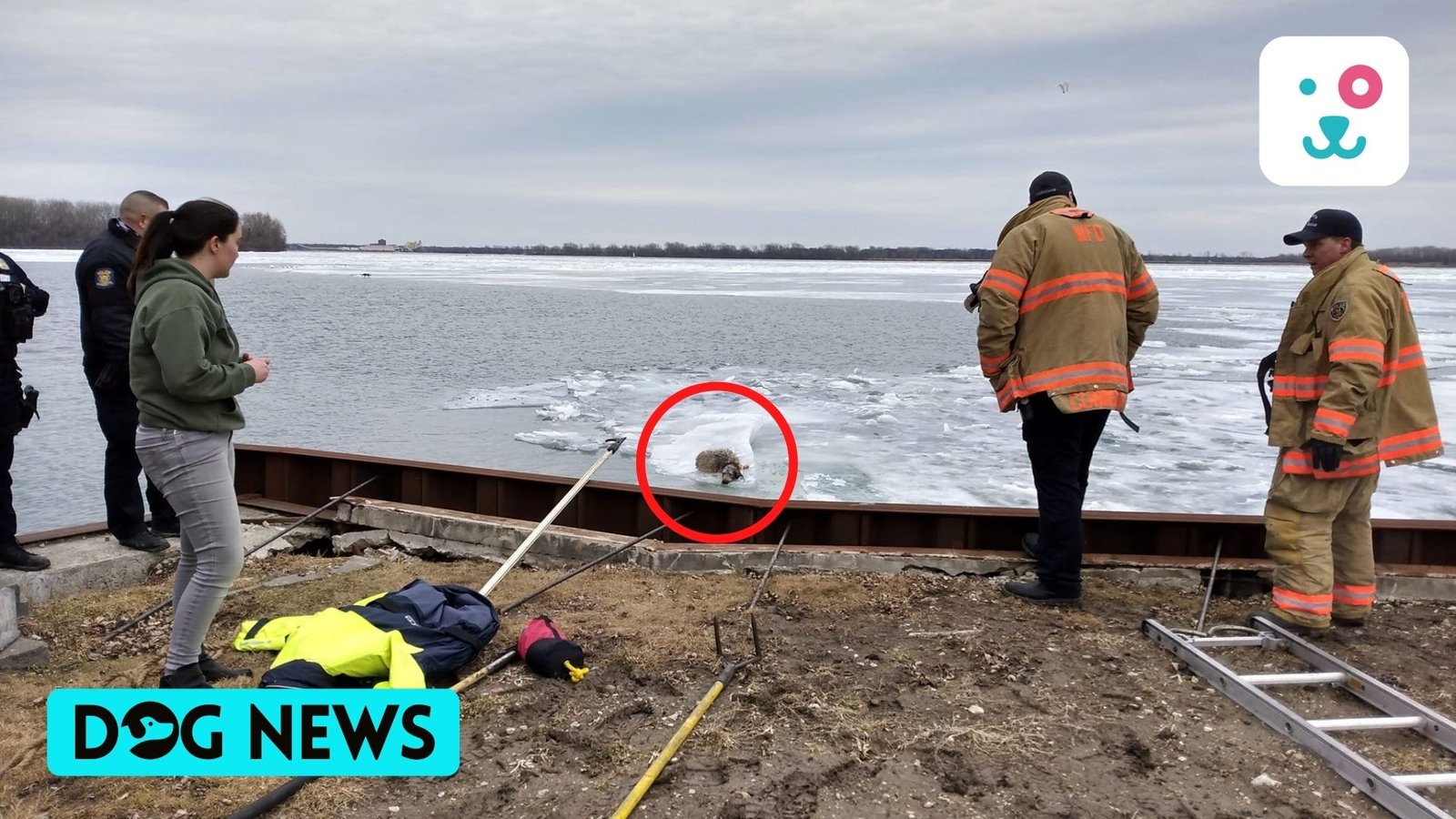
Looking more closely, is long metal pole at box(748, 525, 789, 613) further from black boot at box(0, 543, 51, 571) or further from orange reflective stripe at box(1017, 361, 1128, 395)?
black boot at box(0, 543, 51, 571)

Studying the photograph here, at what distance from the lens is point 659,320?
104ft

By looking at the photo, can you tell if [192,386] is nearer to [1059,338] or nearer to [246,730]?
[246,730]

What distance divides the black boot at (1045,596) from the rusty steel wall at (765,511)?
0.74 meters

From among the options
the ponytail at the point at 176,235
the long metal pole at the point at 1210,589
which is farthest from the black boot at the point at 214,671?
the long metal pole at the point at 1210,589

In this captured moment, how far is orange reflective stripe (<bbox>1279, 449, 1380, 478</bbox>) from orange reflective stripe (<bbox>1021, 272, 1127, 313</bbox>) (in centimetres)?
100

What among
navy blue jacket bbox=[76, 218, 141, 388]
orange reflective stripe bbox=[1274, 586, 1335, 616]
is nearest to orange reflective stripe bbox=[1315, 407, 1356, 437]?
orange reflective stripe bbox=[1274, 586, 1335, 616]

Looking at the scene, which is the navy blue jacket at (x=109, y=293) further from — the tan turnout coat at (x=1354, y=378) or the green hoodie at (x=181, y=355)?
the tan turnout coat at (x=1354, y=378)

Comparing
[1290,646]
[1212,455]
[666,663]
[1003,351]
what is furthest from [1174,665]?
[1212,455]

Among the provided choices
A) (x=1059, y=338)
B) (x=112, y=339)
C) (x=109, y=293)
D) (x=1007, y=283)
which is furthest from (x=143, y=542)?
(x=1059, y=338)

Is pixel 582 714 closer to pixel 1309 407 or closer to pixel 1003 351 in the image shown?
pixel 1003 351

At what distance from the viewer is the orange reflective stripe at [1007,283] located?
4.36 meters

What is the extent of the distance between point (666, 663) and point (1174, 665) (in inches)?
79.4

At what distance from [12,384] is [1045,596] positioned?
4.91 metres

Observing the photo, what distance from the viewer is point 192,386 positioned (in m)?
3.12
